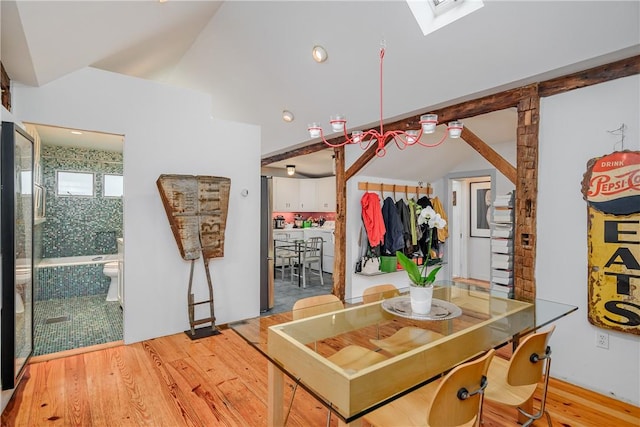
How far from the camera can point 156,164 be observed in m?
3.30

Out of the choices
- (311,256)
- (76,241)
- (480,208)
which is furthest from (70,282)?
(480,208)

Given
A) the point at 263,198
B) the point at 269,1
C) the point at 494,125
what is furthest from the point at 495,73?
the point at 263,198

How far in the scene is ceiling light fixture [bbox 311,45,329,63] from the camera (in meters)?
3.15

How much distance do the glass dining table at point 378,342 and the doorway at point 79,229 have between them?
3.08 meters

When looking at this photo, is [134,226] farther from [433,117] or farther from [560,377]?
[560,377]

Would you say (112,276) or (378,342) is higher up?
(378,342)

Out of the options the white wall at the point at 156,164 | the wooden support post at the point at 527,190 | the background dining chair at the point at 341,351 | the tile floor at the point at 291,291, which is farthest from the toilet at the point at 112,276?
the wooden support post at the point at 527,190

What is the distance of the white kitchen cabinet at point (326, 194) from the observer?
24.2 feet

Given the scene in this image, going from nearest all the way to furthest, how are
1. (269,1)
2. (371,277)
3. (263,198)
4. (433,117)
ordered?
(433,117), (269,1), (263,198), (371,277)

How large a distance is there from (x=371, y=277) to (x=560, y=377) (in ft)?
8.63

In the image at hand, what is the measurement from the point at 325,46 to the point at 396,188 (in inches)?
105

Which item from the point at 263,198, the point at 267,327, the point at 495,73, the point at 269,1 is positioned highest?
the point at 269,1

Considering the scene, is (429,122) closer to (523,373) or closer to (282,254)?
(523,373)

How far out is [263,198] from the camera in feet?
14.1
